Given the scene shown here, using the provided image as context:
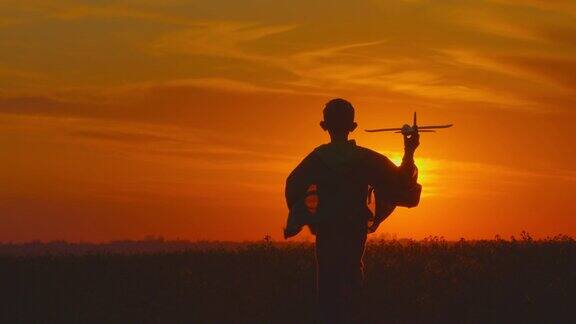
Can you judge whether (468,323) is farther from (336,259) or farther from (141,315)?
(336,259)

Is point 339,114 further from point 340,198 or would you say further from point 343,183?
point 340,198

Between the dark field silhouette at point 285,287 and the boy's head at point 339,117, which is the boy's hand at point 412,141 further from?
the dark field silhouette at point 285,287

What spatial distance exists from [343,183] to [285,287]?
8.96 m

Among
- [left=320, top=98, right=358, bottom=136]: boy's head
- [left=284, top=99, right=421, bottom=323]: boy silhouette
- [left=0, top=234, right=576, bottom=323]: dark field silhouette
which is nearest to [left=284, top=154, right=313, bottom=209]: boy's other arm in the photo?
[left=284, top=99, right=421, bottom=323]: boy silhouette

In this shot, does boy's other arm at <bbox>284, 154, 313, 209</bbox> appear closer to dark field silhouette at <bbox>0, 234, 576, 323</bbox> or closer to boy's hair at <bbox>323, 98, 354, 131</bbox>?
boy's hair at <bbox>323, 98, 354, 131</bbox>

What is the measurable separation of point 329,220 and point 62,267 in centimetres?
1481

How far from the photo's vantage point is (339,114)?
38.8ft

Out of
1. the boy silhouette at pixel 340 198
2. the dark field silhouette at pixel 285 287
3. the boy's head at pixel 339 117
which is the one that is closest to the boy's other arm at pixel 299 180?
the boy silhouette at pixel 340 198

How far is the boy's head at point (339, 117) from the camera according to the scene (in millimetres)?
11836

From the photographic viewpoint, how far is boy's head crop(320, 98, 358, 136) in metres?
11.8

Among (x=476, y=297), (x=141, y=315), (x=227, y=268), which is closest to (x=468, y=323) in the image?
(x=476, y=297)

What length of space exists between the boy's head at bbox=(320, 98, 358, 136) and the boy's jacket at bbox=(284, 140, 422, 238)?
129mm

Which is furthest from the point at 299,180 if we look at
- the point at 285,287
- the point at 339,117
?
the point at 285,287

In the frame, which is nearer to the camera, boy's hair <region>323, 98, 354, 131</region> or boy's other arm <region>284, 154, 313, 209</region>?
boy's hair <region>323, 98, 354, 131</region>
